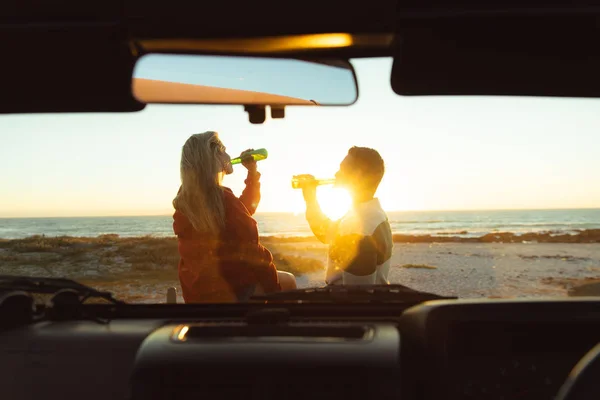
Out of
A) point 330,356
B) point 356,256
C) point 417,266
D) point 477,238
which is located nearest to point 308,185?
point 356,256

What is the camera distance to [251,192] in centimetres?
420

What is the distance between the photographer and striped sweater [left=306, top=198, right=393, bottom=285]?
3.15 metres

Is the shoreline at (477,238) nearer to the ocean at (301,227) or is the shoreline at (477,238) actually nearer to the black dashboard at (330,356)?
the ocean at (301,227)

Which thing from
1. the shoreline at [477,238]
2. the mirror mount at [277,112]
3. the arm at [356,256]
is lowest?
the shoreline at [477,238]

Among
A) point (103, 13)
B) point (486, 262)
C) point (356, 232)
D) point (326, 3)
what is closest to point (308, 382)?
Answer: point (326, 3)

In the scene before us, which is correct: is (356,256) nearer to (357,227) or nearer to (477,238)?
(357,227)

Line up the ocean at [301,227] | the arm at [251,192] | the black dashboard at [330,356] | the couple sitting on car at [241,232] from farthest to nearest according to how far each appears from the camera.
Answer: the ocean at [301,227] < the arm at [251,192] < the couple sitting on car at [241,232] < the black dashboard at [330,356]

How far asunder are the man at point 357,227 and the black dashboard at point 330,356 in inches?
46.4

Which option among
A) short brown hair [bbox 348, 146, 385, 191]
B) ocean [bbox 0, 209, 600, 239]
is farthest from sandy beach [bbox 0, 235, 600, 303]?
ocean [bbox 0, 209, 600, 239]

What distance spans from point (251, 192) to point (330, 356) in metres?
2.66

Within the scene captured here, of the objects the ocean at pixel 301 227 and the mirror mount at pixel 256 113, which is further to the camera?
the ocean at pixel 301 227

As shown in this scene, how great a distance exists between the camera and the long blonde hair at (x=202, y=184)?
3.66 metres

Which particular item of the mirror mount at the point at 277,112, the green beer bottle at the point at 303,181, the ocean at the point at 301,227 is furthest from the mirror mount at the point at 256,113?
the ocean at the point at 301,227

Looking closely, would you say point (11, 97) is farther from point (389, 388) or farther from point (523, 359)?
point (523, 359)
